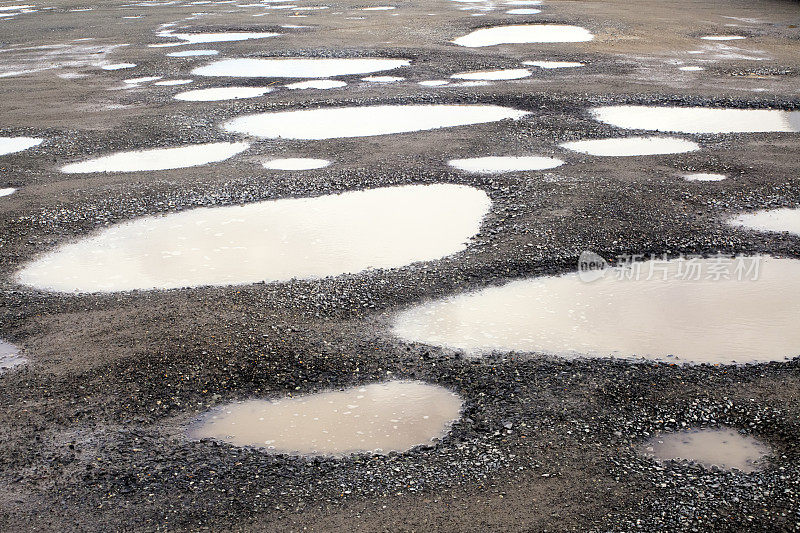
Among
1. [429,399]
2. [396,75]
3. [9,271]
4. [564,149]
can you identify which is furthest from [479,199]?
[396,75]

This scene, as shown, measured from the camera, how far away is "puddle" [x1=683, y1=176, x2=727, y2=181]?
7.56m

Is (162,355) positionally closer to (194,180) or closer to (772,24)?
(194,180)

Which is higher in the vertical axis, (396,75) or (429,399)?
(396,75)

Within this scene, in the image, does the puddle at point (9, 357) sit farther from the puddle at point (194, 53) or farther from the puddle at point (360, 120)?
the puddle at point (194, 53)

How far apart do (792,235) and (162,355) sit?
16.5 feet

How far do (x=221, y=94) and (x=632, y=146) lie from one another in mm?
6482

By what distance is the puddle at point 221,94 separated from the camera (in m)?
11.7

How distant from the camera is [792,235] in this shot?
20.6 feet

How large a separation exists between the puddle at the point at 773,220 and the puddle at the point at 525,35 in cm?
975

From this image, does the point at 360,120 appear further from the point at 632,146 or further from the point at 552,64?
the point at 552,64

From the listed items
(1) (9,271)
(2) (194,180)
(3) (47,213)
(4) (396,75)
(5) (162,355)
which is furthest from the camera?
(4) (396,75)

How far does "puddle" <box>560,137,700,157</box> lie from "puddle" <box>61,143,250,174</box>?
4000 millimetres

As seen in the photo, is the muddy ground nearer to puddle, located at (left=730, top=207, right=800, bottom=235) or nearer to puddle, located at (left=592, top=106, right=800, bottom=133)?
puddle, located at (left=730, top=207, right=800, bottom=235)

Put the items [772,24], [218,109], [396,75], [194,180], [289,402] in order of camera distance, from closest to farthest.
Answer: [289,402] → [194,180] → [218,109] → [396,75] → [772,24]
